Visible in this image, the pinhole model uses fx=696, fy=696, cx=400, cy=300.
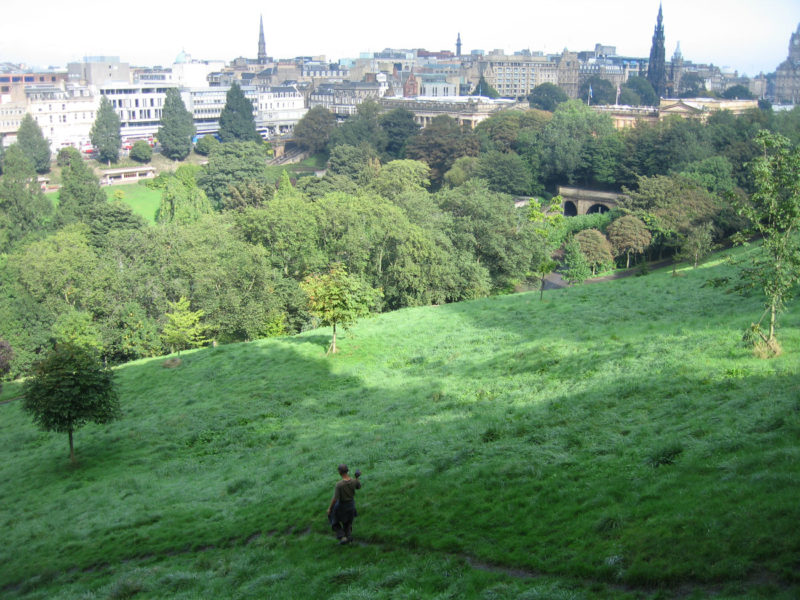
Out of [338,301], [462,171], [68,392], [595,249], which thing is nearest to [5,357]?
[68,392]

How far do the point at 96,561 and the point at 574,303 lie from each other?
78.0 ft

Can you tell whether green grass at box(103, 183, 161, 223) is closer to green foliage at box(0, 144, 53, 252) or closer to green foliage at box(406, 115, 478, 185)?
green foliage at box(0, 144, 53, 252)

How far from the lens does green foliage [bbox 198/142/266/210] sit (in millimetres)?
96125

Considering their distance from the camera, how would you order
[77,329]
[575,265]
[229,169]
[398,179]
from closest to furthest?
[77,329]
[575,265]
[398,179]
[229,169]

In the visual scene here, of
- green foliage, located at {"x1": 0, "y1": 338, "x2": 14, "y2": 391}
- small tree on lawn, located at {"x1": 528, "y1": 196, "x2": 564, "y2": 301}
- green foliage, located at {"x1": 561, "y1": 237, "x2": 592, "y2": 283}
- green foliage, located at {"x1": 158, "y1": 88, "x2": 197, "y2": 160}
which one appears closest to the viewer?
small tree on lawn, located at {"x1": 528, "y1": 196, "x2": 564, "y2": 301}

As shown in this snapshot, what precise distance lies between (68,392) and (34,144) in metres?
101

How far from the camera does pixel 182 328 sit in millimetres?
37500

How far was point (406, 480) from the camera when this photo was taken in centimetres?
1580

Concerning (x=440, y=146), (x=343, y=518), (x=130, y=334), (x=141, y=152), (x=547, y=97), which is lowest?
(x=130, y=334)

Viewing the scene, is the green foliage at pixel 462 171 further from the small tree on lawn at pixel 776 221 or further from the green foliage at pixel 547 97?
the green foliage at pixel 547 97

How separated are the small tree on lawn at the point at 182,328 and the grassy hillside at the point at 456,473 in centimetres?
733

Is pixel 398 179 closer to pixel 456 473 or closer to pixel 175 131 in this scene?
pixel 175 131

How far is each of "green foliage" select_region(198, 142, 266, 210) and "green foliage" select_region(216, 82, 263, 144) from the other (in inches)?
1189

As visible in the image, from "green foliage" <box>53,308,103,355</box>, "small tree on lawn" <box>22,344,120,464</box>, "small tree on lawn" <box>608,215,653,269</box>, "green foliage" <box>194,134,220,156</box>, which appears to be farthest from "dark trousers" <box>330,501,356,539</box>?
"green foliage" <box>194,134,220,156</box>
